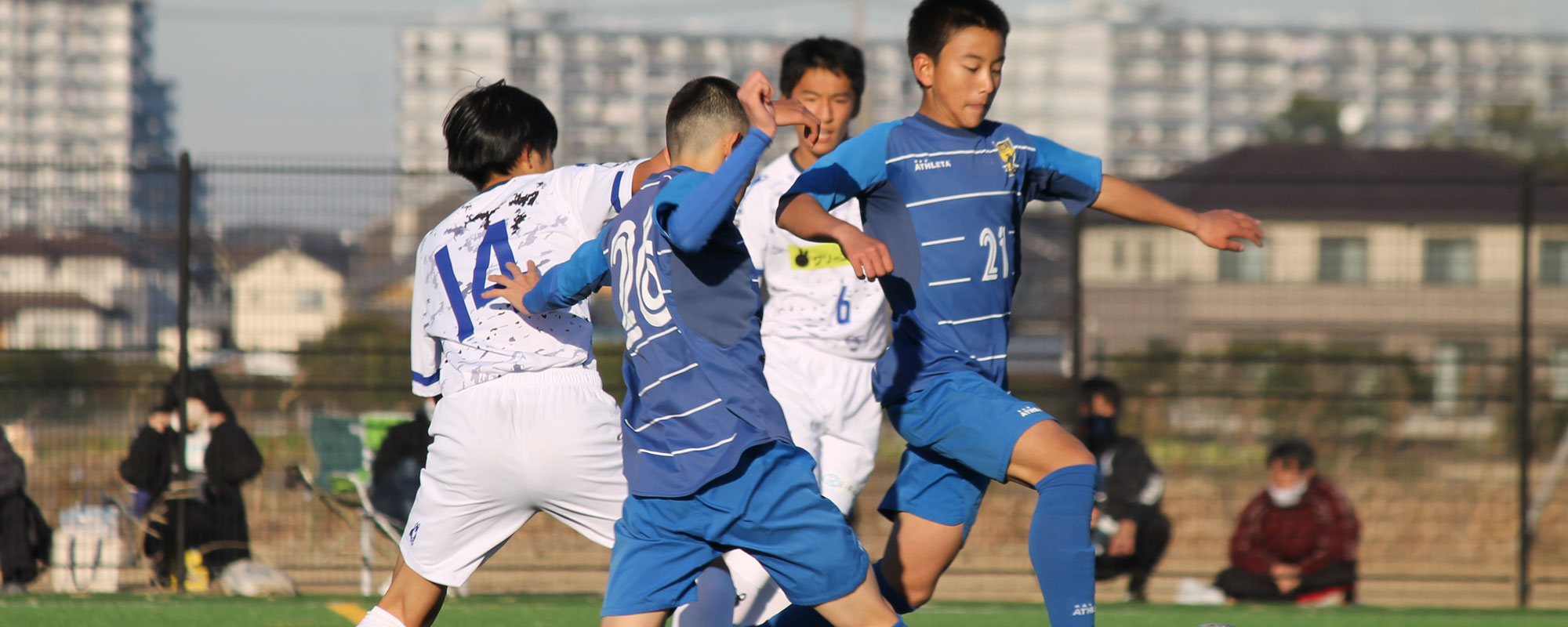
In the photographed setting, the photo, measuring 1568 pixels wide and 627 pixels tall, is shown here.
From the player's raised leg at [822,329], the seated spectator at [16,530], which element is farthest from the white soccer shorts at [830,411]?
the seated spectator at [16,530]

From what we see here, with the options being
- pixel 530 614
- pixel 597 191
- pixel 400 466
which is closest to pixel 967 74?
pixel 597 191

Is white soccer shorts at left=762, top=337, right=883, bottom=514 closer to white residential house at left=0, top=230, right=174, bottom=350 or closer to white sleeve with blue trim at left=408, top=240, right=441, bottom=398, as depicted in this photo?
white sleeve with blue trim at left=408, top=240, right=441, bottom=398

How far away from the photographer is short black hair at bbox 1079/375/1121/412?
26.9 ft

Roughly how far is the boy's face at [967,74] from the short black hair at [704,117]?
32.2 inches

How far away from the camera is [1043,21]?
158625 mm

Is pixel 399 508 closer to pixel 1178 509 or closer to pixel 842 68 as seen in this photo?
pixel 842 68

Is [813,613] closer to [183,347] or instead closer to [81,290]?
[183,347]

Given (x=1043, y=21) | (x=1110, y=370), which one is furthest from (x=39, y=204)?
(x=1043, y=21)

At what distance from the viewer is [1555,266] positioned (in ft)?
65.9

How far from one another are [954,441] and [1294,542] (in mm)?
5079

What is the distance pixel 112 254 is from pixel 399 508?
2646mm

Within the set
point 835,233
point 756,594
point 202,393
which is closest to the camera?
point 835,233

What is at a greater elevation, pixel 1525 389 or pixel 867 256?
pixel 867 256

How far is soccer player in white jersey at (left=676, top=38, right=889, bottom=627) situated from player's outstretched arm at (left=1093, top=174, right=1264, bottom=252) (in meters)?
1.13
